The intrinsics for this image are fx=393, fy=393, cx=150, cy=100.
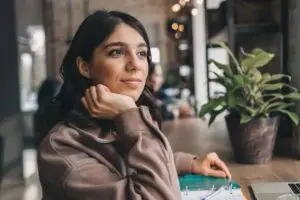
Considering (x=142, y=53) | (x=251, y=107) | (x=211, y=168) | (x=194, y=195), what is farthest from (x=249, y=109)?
(x=142, y=53)

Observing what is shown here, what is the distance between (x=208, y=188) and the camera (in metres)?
1.08

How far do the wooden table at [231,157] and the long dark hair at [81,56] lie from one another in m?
0.54

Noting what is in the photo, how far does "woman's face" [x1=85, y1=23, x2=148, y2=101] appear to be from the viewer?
0.84 metres

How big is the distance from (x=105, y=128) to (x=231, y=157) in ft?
2.68

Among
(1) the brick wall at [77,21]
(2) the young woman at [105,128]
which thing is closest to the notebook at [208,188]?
(2) the young woman at [105,128]

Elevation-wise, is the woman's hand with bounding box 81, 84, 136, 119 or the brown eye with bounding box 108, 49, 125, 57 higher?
the brown eye with bounding box 108, 49, 125, 57

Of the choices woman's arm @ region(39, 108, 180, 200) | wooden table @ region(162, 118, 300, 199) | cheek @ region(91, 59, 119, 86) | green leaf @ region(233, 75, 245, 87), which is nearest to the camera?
woman's arm @ region(39, 108, 180, 200)

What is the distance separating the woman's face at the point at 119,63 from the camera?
836 millimetres

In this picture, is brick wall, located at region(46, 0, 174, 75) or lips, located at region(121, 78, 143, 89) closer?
lips, located at region(121, 78, 143, 89)

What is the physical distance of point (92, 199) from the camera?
2.36ft

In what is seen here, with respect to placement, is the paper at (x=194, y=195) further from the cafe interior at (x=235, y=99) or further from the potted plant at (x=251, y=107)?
the potted plant at (x=251, y=107)

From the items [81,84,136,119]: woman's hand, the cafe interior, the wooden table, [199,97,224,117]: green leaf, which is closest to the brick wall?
the cafe interior

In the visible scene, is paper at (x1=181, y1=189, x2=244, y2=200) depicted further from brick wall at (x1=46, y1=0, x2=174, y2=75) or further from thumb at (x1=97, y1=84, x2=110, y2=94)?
brick wall at (x1=46, y1=0, x2=174, y2=75)

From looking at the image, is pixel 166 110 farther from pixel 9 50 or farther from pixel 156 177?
pixel 156 177
